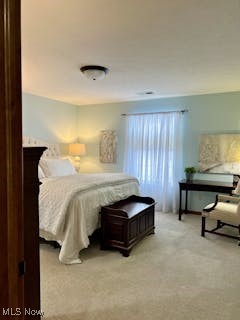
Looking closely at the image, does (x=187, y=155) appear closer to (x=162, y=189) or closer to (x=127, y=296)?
(x=162, y=189)

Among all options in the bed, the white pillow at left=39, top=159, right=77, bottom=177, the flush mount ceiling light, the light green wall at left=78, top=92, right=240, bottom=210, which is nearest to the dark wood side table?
the light green wall at left=78, top=92, right=240, bottom=210

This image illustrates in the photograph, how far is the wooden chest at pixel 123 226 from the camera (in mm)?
3072

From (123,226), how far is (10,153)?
2431 mm

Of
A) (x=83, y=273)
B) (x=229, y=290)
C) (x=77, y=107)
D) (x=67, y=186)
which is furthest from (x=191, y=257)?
(x=77, y=107)

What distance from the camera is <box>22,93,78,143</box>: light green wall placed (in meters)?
4.89

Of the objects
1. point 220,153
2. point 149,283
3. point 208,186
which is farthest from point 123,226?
point 220,153

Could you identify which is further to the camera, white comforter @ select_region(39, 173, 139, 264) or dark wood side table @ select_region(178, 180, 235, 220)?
dark wood side table @ select_region(178, 180, 235, 220)

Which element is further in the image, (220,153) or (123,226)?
(220,153)

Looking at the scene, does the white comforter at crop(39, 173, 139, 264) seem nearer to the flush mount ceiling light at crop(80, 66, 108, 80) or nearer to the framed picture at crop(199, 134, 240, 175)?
the flush mount ceiling light at crop(80, 66, 108, 80)

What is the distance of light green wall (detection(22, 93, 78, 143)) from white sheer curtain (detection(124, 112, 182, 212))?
1.48 metres

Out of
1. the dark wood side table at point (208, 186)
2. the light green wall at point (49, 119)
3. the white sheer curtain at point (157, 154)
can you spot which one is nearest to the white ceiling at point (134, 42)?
the light green wall at point (49, 119)

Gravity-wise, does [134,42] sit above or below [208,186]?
above

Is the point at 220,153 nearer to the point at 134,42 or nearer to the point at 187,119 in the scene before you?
the point at 187,119

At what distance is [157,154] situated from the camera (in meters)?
5.27
